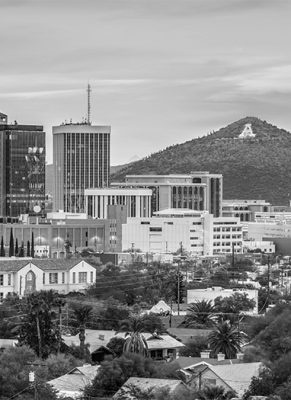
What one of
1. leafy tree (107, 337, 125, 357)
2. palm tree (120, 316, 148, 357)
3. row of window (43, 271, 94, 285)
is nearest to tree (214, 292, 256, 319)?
row of window (43, 271, 94, 285)

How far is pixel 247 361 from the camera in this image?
78.8 metres

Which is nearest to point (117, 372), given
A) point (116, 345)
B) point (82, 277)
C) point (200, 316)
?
point (116, 345)

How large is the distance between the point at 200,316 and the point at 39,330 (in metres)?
21.7

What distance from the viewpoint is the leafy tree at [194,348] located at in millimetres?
86375

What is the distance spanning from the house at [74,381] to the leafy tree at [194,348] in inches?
456

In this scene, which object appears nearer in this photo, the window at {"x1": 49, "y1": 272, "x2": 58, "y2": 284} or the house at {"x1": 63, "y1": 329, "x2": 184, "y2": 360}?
the house at {"x1": 63, "y1": 329, "x2": 184, "y2": 360}

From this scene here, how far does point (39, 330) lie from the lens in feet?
283

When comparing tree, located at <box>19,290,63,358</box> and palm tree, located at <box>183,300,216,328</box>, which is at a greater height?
tree, located at <box>19,290,63,358</box>

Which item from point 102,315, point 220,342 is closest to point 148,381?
point 220,342

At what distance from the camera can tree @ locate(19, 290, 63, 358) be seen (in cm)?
8550

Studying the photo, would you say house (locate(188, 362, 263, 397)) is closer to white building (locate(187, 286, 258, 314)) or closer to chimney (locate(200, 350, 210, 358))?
chimney (locate(200, 350, 210, 358))

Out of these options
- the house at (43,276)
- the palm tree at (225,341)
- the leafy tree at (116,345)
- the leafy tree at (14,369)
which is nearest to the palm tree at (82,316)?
the leafy tree at (116,345)

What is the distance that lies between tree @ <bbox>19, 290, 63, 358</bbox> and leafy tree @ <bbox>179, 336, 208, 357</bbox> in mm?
6137

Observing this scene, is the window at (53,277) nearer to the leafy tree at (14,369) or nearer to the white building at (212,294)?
the white building at (212,294)
